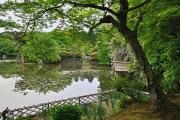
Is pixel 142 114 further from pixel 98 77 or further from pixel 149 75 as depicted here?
pixel 98 77

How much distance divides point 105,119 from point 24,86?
19883 millimetres

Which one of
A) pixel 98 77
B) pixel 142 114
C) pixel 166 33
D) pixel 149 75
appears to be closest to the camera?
pixel 149 75

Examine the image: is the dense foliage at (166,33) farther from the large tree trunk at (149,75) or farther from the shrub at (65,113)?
the shrub at (65,113)

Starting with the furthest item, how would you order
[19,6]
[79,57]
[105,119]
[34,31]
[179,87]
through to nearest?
[79,57] → [179,87] → [105,119] → [34,31] → [19,6]

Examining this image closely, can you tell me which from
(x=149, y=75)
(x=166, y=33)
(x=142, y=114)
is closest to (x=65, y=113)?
(x=142, y=114)

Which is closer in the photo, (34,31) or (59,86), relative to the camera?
(34,31)

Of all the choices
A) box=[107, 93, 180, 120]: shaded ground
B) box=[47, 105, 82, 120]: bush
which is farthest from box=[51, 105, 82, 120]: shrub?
box=[107, 93, 180, 120]: shaded ground

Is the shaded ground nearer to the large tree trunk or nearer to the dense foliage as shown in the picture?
the large tree trunk

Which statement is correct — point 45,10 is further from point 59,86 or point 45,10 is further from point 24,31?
point 59,86

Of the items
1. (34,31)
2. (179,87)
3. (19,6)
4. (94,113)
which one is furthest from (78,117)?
(179,87)

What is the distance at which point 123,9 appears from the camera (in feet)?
37.8

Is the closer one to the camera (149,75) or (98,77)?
(149,75)

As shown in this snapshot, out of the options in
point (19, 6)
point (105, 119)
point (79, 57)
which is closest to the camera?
point (19, 6)

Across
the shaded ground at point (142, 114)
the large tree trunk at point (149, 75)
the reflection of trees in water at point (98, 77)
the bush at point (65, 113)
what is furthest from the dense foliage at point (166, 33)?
the reflection of trees in water at point (98, 77)
